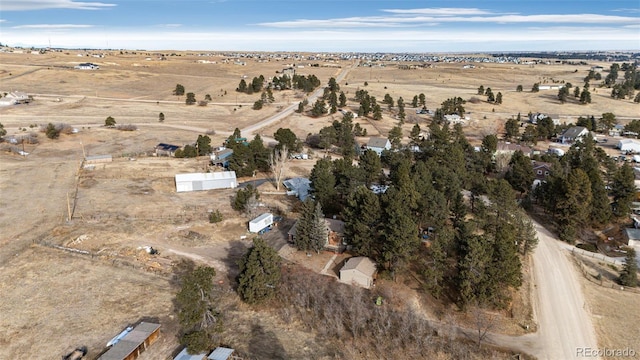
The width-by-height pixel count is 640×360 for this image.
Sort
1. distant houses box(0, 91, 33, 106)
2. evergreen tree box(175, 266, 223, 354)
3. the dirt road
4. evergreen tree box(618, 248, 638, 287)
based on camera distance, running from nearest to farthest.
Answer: evergreen tree box(175, 266, 223, 354)
the dirt road
evergreen tree box(618, 248, 638, 287)
distant houses box(0, 91, 33, 106)

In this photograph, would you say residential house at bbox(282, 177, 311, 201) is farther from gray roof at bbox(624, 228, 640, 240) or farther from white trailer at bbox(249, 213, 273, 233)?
gray roof at bbox(624, 228, 640, 240)

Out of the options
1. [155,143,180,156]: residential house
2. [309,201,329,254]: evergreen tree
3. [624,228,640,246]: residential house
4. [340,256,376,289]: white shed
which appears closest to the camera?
[340,256,376,289]: white shed

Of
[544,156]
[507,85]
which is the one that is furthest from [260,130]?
[507,85]

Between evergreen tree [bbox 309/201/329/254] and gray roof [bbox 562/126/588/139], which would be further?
gray roof [bbox 562/126/588/139]

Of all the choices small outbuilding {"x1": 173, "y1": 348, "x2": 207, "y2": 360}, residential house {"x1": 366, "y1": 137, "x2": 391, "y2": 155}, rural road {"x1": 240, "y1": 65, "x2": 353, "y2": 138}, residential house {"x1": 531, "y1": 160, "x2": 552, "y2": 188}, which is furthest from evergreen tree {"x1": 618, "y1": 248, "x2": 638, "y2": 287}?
rural road {"x1": 240, "y1": 65, "x2": 353, "y2": 138}

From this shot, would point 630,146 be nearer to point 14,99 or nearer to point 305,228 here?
point 305,228

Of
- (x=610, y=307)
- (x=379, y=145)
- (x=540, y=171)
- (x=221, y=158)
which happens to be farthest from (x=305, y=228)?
(x=379, y=145)
